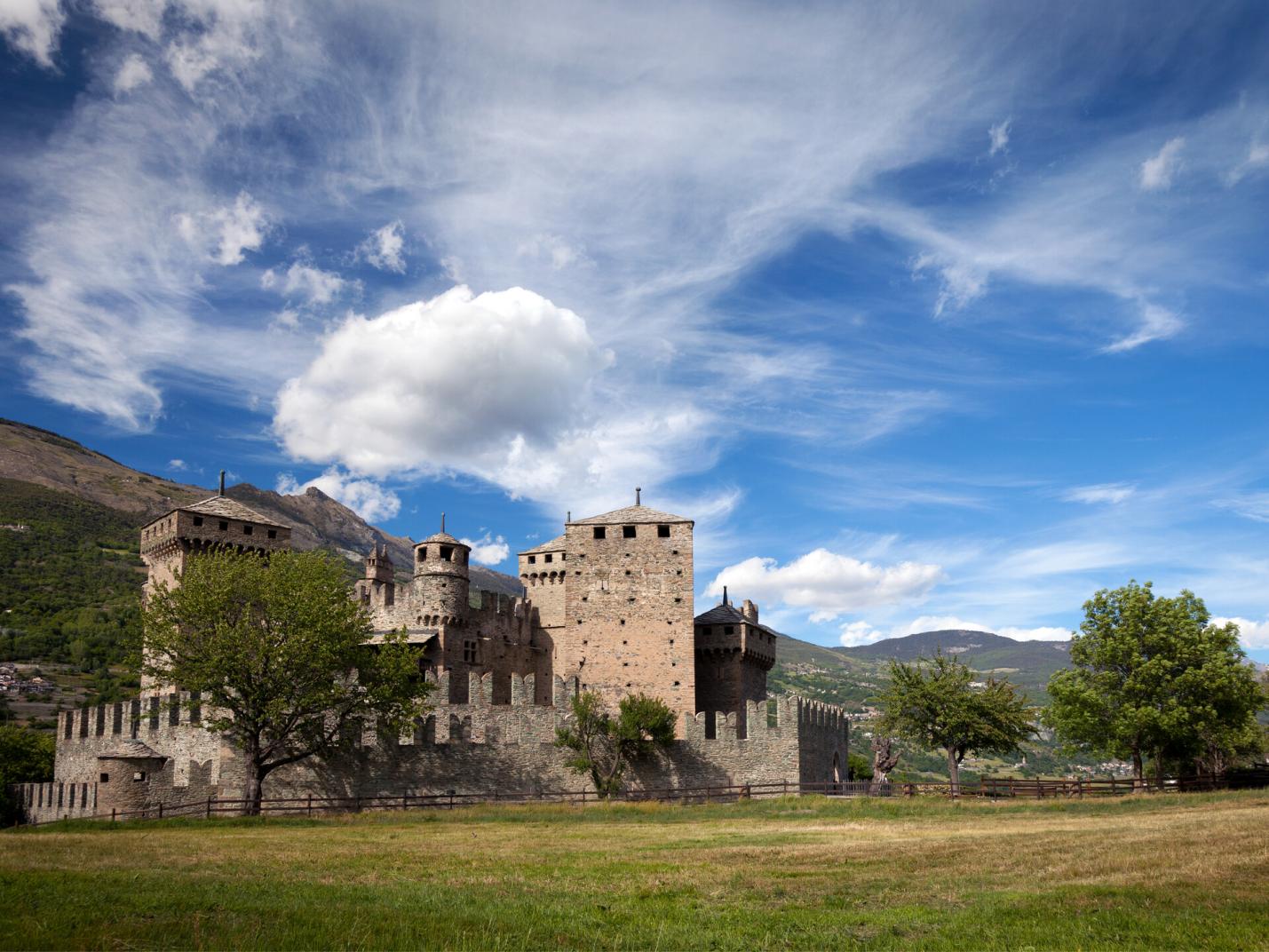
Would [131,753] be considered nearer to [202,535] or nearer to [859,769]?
[202,535]

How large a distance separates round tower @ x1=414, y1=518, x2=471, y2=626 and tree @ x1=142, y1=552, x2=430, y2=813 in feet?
55.2

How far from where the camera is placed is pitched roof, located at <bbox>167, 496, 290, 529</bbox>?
203ft

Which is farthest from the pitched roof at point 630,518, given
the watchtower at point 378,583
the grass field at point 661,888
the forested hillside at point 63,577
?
the forested hillside at point 63,577

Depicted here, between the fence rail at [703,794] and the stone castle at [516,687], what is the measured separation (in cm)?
80

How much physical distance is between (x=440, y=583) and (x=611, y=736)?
17.6m

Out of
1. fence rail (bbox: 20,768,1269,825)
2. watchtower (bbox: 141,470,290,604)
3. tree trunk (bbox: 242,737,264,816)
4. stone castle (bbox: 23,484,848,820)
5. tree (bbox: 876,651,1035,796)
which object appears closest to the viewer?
tree trunk (bbox: 242,737,264,816)

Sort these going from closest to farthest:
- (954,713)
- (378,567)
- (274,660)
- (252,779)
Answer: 1. (252,779)
2. (274,660)
3. (954,713)
4. (378,567)

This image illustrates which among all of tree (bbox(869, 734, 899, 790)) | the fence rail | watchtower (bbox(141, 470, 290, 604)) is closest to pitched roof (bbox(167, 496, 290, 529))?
watchtower (bbox(141, 470, 290, 604))

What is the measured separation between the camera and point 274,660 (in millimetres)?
40500

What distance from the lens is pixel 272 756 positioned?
4334 cm

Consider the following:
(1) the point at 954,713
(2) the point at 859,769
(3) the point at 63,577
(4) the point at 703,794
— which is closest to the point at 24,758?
(4) the point at 703,794

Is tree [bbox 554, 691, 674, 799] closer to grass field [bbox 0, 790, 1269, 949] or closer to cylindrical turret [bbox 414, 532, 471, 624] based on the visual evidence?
cylindrical turret [bbox 414, 532, 471, 624]

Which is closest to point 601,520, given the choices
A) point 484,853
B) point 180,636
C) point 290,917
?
point 180,636

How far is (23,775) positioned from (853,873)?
64753 millimetres
